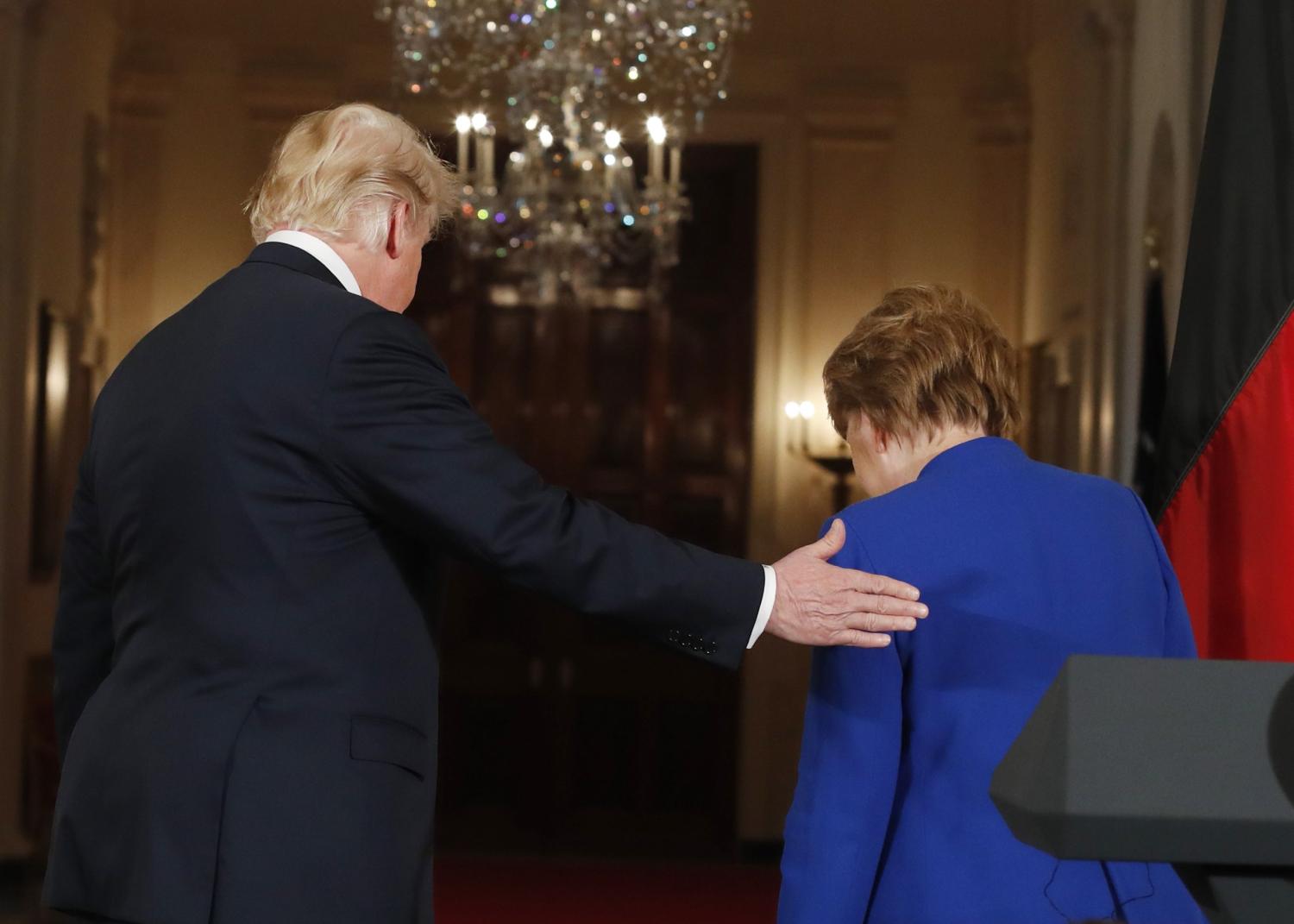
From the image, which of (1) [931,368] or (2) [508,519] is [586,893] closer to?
(2) [508,519]

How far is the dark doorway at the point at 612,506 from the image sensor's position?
7.52m

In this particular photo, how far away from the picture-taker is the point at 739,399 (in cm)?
768

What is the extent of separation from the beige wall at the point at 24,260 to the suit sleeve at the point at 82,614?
496 centimetres

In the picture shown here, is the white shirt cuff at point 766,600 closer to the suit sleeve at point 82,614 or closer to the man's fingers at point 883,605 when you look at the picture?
the man's fingers at point 883,605

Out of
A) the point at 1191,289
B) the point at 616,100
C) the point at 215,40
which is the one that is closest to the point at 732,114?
the point at 616,100

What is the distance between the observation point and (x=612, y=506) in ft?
24.9

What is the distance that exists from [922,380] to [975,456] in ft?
0.42

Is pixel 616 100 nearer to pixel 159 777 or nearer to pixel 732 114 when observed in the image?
pixel 732 114

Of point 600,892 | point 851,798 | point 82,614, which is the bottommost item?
point 600,892

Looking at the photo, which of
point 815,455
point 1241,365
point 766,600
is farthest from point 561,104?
point 766,600

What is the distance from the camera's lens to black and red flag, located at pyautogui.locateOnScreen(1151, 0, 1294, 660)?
2.45 m

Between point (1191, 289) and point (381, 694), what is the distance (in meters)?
1.75

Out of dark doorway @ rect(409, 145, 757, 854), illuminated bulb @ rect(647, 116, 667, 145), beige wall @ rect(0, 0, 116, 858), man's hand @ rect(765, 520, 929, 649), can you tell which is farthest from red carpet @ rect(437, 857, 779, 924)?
man's hand @ rect(765, 520, 929, 649)

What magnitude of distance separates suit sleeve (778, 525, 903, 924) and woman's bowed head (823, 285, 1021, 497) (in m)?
0.30
